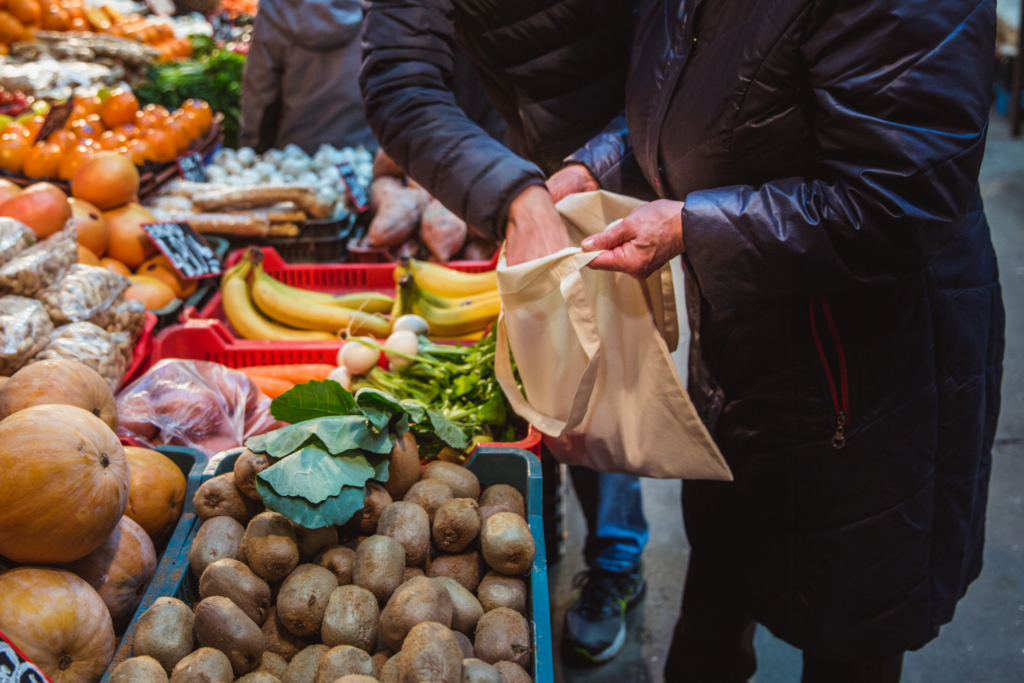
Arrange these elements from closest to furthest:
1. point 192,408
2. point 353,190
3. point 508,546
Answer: point 508,546 < point 192,408 < point 353,190

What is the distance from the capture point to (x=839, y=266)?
1121 millimetres

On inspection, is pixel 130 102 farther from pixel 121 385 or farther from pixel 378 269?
pixel 121 385

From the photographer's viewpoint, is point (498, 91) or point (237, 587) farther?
point (498, 91)

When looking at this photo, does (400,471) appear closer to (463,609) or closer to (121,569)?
(463,609)

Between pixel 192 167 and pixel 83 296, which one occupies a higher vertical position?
pixel 83 296

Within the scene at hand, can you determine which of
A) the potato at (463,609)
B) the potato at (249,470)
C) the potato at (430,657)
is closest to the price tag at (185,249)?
the potato at (249,470)

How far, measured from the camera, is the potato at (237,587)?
1097mm

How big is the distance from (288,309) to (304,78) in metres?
2.46

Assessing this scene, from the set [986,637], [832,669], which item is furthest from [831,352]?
[986,637]

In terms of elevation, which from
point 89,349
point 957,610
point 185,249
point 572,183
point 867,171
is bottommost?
point 957,610

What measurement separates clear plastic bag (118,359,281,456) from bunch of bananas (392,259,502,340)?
1.98 feet

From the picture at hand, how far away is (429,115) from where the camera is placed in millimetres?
1658

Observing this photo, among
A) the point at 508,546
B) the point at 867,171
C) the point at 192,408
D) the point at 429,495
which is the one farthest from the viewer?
the point at 192,408

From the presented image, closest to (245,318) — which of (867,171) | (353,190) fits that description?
(353,190)
